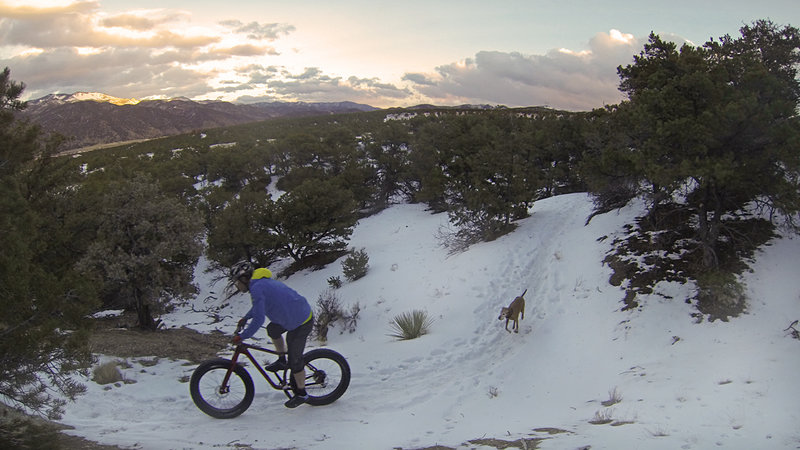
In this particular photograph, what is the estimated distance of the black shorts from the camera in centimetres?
527

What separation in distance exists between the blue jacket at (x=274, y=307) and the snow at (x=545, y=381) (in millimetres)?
1099

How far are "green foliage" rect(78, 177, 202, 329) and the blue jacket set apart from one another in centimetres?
597

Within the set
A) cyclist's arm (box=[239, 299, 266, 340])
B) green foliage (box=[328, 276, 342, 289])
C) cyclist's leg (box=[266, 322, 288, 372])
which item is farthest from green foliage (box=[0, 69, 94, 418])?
green foliage (box=[328, 276, 342, 289])

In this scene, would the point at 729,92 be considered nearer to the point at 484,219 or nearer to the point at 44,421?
the point at 484,219

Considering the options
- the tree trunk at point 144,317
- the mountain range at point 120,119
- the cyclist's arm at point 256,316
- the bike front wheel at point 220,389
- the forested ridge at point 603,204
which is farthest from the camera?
the mountain range at point 120,119

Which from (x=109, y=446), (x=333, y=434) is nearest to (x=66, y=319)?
(x=109, y=446)

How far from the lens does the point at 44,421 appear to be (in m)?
4.68

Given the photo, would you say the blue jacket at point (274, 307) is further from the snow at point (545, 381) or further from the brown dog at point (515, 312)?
the brown dog at point (515, 312)

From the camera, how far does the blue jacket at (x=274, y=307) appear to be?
16.4 feet

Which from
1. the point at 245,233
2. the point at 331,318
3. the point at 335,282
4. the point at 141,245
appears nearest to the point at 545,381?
the point at 331,318

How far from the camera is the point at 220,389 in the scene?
17.5 ft

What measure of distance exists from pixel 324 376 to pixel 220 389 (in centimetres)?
119

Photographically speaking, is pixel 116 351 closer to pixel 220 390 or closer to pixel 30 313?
pixel 220 390

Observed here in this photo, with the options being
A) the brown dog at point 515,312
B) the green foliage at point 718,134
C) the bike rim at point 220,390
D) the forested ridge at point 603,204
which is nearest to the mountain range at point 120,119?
the forested ridge at point 603,204
